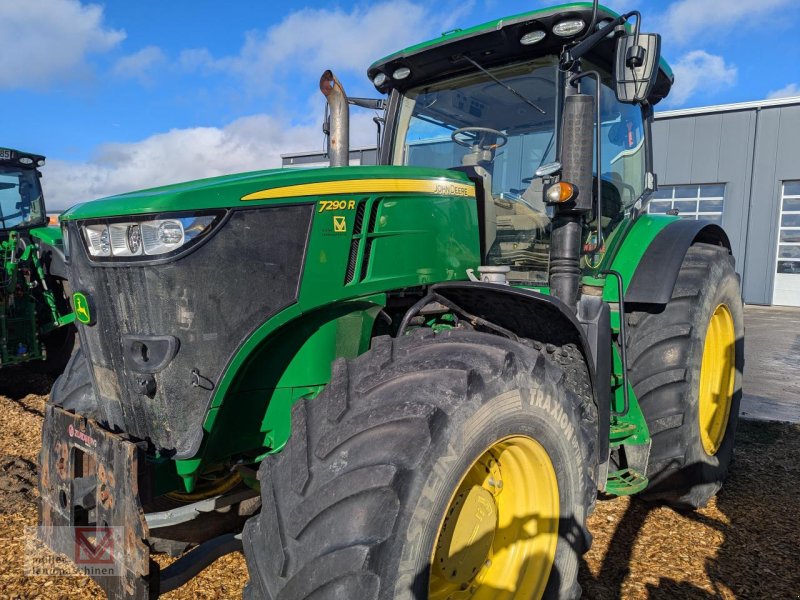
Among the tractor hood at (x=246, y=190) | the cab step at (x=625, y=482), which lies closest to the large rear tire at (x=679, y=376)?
the cab step at (x=625, y=482)

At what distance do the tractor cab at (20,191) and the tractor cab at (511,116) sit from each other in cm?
633

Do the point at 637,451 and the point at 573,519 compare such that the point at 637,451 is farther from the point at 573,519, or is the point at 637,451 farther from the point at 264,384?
the point at 264,384

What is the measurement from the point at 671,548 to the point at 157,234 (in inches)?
109

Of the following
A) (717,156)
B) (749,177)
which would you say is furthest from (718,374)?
(717,156)

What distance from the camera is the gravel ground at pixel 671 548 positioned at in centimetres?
261

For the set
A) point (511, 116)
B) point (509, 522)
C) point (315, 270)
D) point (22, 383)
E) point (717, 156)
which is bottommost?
point (22, 383)

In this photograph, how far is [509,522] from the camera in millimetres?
2186

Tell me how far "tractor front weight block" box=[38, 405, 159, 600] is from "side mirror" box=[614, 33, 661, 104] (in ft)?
7.18

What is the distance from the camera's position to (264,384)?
212 centimetres

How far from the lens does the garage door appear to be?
→ 1537cm

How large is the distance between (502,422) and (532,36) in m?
1.78

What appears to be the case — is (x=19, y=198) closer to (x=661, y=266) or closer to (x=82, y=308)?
(x=82, y=308)

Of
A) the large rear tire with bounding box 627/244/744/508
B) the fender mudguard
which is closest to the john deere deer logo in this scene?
the fender mudguard

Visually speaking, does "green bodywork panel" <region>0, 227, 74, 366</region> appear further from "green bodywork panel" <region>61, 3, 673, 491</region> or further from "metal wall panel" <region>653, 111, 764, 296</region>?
"metal wall panel" <region>653, 111, 764, 296</region>
